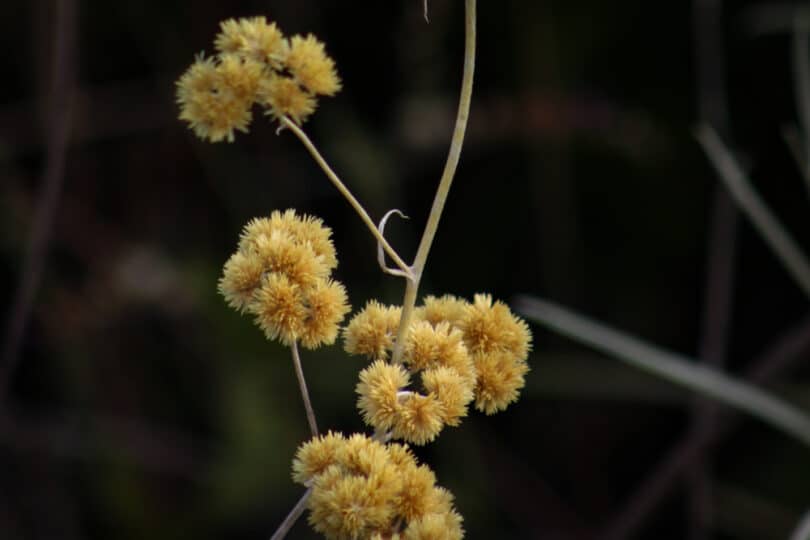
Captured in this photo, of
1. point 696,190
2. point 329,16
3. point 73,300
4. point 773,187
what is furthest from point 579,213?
point 73,300

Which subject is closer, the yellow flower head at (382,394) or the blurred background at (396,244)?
the yellow flower head at (382,394)

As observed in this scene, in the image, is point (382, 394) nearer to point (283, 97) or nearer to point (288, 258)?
point (288, 258)

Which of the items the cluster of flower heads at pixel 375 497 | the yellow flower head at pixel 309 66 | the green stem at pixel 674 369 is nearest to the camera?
the cluster of flower heads at pixel 375 497

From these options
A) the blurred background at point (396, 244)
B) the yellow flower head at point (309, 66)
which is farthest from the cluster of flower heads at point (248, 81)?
the blurred background at point (396, 244)

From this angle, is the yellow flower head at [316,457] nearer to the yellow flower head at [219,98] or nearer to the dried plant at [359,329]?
the dried plant at [359,329]

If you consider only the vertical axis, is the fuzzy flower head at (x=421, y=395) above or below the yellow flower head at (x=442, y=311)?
below

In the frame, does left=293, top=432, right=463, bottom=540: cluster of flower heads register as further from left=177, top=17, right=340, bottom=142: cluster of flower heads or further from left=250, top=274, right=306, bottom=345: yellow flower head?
left=177, top=17, right=340, bottom=142: cluster of flower heads
